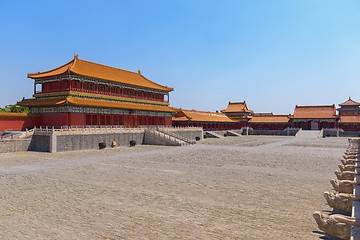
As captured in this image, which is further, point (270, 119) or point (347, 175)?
point (270, 119)

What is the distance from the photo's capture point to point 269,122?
70.6 meters

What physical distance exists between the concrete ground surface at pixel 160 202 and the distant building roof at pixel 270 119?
175 feet

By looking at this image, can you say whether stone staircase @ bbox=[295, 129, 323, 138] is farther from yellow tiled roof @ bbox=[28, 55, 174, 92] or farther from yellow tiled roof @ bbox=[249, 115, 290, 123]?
Result: yellow tiled roof @ bbox=[28, 55, 174, 92]

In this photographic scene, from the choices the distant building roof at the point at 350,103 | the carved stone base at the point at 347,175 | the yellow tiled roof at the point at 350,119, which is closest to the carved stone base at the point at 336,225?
the carved stone base at the point at 347,175

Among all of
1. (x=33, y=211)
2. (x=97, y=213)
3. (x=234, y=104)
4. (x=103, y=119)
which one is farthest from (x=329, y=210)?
(x=234, y=104)

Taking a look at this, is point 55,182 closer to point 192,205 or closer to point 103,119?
point 192,205

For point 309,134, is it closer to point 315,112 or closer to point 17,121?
point 315,112

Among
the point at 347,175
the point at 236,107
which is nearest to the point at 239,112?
the point at 236,107

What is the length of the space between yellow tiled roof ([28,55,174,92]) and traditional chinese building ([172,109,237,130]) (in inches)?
238

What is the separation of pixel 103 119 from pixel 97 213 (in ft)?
97.3

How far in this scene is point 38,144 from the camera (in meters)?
28.9

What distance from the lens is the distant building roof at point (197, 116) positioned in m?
53.8

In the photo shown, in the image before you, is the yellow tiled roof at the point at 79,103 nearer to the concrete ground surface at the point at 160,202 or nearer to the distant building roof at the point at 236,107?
the concrete ground surface at the point at 160,202

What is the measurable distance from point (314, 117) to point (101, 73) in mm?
46462
